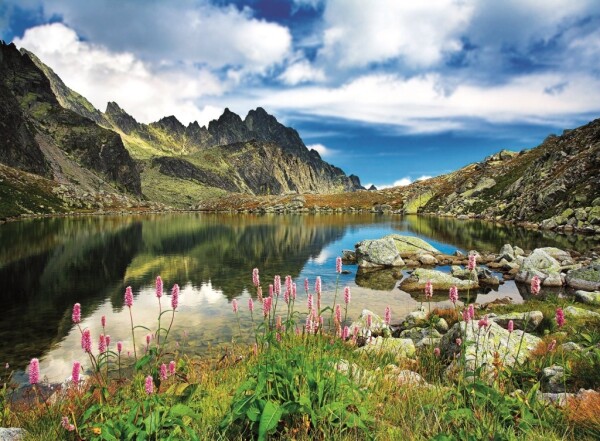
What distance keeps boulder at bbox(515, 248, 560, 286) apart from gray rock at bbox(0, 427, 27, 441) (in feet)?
107

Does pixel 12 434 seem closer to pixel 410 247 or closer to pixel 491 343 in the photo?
pixel 491 343

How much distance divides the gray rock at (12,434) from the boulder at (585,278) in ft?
104

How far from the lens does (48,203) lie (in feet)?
481

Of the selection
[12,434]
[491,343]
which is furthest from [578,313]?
[12,434]

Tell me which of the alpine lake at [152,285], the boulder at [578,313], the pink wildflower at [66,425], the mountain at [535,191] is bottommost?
the alpine lake at [152,285]

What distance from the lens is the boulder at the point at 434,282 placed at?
2885 centimetres

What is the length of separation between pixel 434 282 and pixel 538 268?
9.74 meters

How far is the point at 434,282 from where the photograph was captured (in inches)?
1169

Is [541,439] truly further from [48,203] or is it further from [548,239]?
[48,203]

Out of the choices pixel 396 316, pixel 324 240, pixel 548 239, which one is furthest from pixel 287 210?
Result: pixel 396 316

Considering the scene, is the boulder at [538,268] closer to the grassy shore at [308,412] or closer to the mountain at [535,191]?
the grassy shore at [308,412]

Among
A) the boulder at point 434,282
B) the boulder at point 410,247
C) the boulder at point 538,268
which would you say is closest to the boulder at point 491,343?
the boulder at point 434,282

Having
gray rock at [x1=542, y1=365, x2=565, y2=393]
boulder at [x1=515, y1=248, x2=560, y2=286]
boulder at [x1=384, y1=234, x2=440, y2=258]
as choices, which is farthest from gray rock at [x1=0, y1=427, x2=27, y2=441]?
boulder at [x1=384, y1=234, x2=440, y2=258]

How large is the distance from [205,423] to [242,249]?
4731cm
